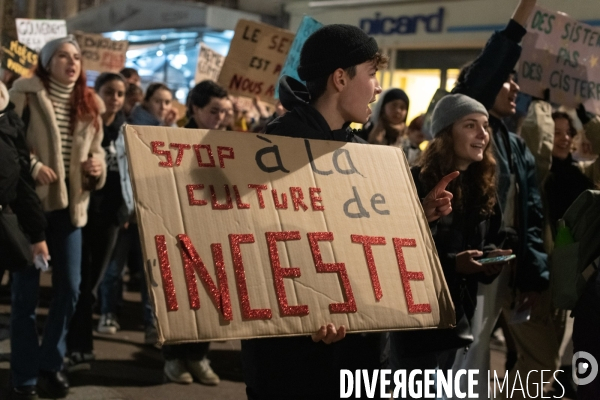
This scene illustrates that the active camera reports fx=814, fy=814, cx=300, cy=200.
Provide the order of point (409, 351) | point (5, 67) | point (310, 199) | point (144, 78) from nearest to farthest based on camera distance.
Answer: point (310, 199), point (409, 351), point (5, 67), point (144, 78)

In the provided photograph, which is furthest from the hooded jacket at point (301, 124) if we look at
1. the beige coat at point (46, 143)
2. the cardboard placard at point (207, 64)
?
the cardboard placard at point (207, 64)

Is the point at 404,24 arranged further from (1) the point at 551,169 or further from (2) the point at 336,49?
(2) the point at 336,49

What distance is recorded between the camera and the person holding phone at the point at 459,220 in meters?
3.68

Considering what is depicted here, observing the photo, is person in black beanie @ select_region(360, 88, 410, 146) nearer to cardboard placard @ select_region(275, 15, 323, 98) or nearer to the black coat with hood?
cardboard placard @ select_region(275, 15, 323, 98)

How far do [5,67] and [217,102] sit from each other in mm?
5191

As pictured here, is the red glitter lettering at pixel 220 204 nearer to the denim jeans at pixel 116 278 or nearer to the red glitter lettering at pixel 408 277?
the red glitter lettering at pixel 408 277

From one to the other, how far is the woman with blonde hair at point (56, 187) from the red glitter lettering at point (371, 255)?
8.55 ft

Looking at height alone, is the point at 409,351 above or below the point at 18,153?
below

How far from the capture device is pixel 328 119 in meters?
2.86

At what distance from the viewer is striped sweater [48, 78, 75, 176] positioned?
4.96 metres

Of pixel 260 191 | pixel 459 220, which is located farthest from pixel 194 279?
pixel 459 220

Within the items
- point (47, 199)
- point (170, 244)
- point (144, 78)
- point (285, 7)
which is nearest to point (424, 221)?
point (170, 244)

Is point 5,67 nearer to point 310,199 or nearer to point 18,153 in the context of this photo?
point 18,153

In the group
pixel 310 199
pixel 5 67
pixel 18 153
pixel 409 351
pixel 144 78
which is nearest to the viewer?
pixel 310 199
